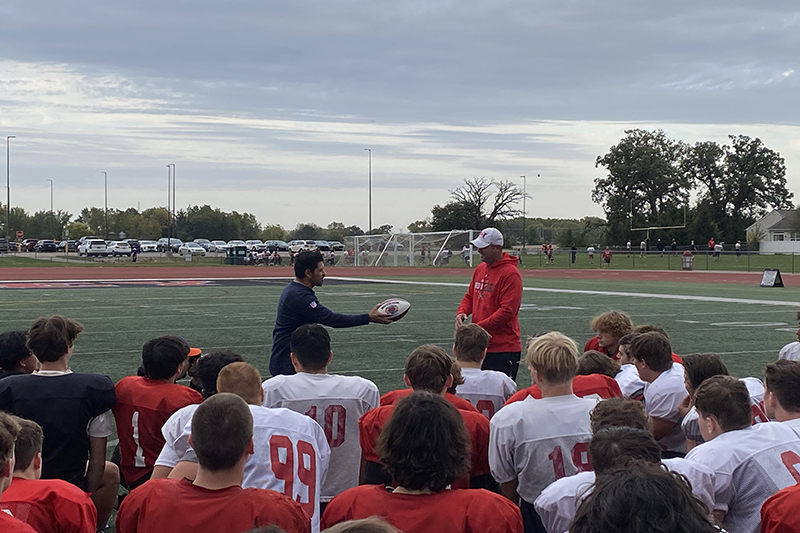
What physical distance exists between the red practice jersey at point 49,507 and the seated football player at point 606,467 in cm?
169

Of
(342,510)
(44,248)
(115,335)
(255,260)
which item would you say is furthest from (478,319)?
(44,248)

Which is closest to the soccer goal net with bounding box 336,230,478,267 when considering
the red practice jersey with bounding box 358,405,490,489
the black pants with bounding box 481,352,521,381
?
the black pants with bounding box 481,352,521,381

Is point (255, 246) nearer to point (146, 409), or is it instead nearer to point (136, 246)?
point (136, 246)

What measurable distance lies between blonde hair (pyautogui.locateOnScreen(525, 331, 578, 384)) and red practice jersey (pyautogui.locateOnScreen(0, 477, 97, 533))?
2.24 metres

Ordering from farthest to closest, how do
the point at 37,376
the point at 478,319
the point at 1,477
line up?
the point at 478,319 < the point at 37,376 < the point at 1,477

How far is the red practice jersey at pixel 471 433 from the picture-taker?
4148 millimetres

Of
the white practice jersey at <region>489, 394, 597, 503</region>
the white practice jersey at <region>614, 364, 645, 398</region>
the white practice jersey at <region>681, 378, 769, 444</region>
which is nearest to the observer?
the white practice jersey at <region>489, 394, 597, 503</region>

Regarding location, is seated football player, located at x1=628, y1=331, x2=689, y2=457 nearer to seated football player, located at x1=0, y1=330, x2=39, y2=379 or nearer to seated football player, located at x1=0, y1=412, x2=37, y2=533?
seated football player, located at x1=0, y1=412, x2=37, y2=533

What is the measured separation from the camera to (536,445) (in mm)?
4020

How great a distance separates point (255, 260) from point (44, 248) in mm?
36125

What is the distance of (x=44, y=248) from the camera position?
8412 cm

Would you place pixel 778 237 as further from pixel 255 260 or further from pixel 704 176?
pixel 255 260

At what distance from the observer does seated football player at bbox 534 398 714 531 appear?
282 centimetres

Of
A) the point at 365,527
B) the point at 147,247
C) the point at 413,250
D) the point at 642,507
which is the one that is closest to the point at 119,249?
the point at 147,247
